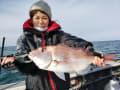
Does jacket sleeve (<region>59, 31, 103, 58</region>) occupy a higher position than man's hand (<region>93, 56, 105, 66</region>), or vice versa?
jacket sleeve (<region>59, 31, 103, 58</region>)

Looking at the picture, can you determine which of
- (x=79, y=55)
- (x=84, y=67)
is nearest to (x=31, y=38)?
(x=79, y=55)

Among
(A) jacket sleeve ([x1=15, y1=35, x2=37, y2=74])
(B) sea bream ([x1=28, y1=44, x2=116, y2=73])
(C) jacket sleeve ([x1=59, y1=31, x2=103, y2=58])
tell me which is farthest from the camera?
(C) jacket sleeve ([x1=59, y1=31, x2=103, y2=58])

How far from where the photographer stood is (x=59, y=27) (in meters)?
2.78

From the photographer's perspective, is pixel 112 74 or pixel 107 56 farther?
A: pixel 112 74

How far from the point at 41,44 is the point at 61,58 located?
0.58 m

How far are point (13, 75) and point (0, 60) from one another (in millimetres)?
9707

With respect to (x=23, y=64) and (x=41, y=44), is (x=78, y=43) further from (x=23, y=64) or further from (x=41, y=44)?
(x=23, y=64)

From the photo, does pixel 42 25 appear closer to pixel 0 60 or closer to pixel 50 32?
pixel 50 32

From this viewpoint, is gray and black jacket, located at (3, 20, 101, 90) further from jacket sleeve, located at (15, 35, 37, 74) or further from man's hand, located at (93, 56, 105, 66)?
man's hand, located at (93, 56, 105, 66)

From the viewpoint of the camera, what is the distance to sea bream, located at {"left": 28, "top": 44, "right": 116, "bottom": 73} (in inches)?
87.2

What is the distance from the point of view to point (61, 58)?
7.49ft

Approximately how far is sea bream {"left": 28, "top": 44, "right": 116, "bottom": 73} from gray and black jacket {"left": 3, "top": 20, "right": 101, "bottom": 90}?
202 millimetres

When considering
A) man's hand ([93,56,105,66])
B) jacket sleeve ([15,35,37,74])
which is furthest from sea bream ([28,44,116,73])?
jacket sleeve ([15,35,37,74])

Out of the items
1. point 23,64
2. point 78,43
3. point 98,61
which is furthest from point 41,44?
point 98,61
